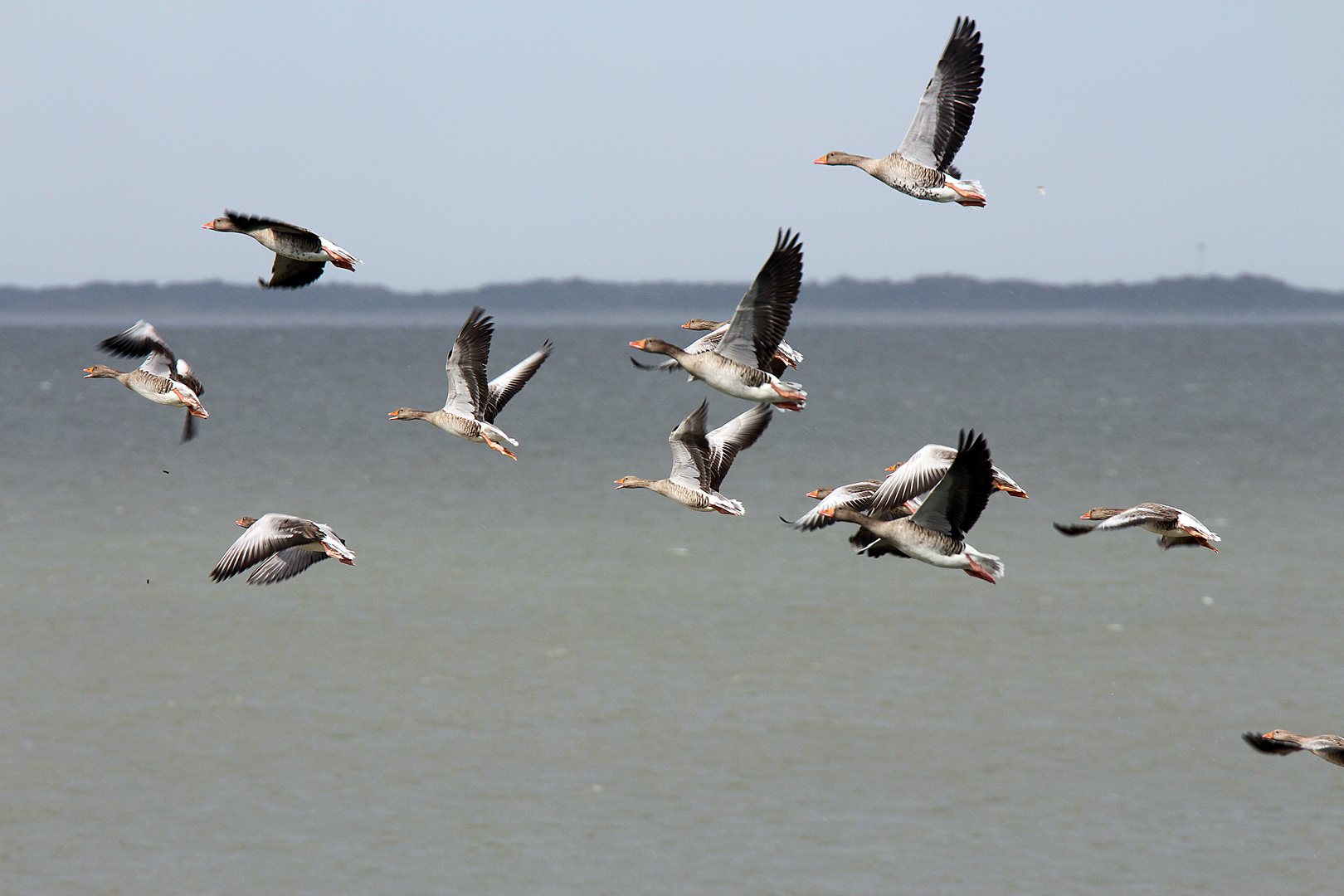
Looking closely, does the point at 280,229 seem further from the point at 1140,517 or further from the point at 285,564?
the point at 1140,517

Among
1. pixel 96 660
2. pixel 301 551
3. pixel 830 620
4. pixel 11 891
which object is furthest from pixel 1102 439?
pixel 301 551

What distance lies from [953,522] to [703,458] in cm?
460

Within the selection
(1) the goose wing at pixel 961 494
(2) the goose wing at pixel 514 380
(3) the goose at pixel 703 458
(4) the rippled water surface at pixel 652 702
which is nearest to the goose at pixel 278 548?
(2) the goose wing at pixel 514 380

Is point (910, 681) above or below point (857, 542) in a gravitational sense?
below

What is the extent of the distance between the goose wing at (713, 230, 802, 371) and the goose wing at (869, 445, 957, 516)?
176cm

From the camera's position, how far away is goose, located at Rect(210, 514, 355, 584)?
500 inches

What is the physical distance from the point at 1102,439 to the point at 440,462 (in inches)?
2466

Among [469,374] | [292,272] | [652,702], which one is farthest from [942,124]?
[652,702]

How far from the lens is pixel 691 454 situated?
1545 cm

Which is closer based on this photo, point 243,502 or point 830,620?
point 830,620

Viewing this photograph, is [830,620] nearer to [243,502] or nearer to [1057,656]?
[1057,656]

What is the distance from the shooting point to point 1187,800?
37.6m

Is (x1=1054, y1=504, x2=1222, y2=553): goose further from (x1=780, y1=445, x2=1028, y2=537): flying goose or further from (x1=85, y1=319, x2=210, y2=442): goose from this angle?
(x1=85, y1=319, x2=210, y2=442): goose

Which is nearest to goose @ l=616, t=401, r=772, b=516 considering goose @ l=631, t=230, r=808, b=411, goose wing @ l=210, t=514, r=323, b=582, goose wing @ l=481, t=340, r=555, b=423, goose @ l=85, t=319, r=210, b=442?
goose @ l=631, t=230, r=808, b=411
